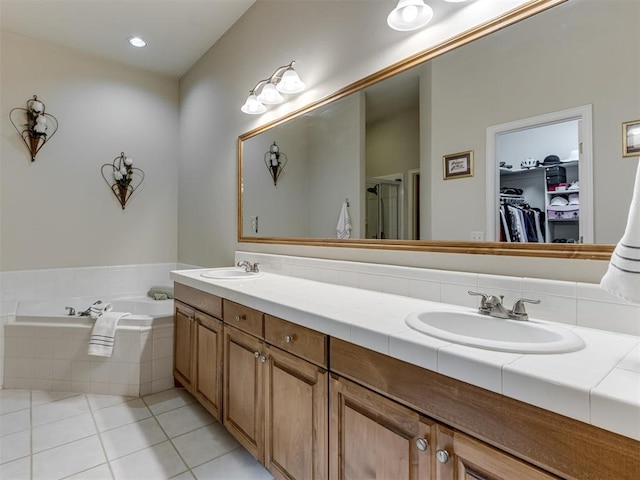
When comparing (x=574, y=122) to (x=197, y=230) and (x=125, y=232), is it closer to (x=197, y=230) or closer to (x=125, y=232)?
(x=197, y=230)

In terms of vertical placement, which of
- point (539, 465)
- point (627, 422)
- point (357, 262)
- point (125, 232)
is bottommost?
point (539, 465)

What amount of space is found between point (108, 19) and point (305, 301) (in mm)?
2841

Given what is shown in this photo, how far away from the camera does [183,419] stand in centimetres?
206

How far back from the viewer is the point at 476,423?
736mm

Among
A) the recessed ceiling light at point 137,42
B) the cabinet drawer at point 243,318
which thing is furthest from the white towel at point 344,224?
the recessed ceiling light at point 137,42

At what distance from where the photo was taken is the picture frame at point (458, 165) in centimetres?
130

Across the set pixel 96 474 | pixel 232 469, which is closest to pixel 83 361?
pixel 96 474

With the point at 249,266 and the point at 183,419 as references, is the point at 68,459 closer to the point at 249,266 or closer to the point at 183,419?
the point at 183,419

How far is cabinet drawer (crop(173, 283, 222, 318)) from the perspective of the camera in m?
1.80

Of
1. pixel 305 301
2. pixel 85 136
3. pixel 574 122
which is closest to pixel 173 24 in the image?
pixel 85 136

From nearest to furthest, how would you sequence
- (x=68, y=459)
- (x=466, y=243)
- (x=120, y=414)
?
(x=466, y=243), (x=68, y=459), (x=120, y=414)

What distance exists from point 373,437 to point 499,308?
0.57 meters

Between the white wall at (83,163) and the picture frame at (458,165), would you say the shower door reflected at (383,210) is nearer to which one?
the picture frame at (458,165)

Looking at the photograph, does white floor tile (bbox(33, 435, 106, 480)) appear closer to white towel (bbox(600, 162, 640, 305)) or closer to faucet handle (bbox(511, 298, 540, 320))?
faucet handle (bbox(511, 298, 540, 320))
